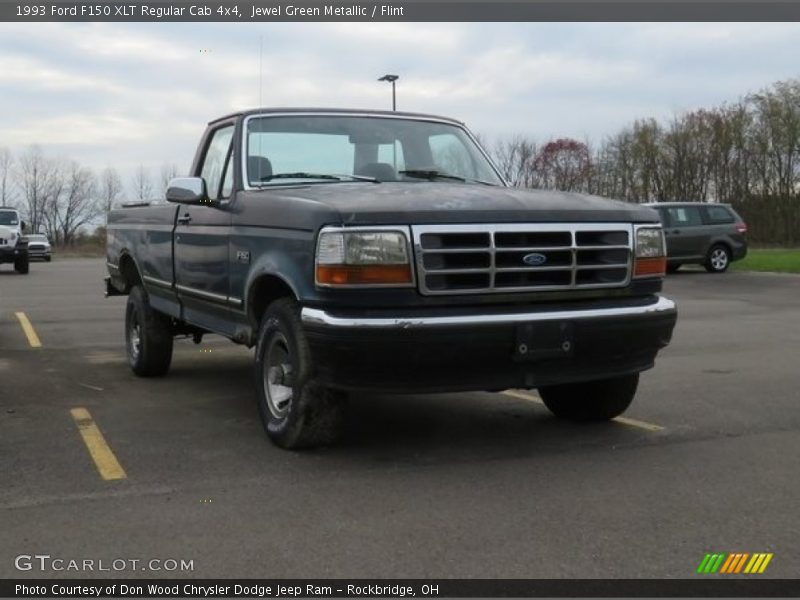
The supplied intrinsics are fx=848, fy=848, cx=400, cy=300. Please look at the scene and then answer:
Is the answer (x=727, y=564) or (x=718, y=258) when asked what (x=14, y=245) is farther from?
(x=727, y=564)

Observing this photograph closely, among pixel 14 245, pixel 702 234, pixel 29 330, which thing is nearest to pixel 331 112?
pixel 29 330

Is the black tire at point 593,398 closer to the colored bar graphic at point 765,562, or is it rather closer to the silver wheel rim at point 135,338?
the colored bar graphic at point 765,562

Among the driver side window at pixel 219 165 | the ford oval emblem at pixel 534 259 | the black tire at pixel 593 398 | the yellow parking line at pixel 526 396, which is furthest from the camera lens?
the yellow parking line at pixel 526 396

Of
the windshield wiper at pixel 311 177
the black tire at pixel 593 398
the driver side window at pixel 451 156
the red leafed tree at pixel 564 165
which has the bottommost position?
the black tire at pixel 593 398

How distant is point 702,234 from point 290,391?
62.2 ft

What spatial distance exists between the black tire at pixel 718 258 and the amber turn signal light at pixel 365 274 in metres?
19.2

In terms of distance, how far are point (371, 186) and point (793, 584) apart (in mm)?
3044

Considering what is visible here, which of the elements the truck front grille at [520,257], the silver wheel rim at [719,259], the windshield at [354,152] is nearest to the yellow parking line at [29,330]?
the windshield at [354,152]

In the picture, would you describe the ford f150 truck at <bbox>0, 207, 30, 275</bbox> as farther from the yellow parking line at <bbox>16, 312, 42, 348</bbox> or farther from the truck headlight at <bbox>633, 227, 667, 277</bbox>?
the truck headlight at <bbox>633, 227, 667, 277</bbox>

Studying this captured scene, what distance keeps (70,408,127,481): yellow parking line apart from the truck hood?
1750 mm

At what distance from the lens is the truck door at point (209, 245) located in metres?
5.53

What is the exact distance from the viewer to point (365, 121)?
5.98 meters

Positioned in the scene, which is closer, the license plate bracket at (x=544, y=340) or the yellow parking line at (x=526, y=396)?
the license plate bracket at (x=544, y=340)

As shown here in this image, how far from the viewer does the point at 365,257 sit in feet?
13.8
